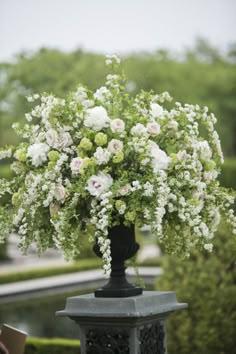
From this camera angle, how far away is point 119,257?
15.6 feet

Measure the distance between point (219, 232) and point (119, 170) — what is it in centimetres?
362

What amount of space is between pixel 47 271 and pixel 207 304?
12976 millimetres

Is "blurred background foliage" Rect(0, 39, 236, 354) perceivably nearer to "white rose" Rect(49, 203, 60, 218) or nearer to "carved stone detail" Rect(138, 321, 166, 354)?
"carved stone detail" Rect(138, 321, 166, 354)

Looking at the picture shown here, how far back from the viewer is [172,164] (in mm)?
4703

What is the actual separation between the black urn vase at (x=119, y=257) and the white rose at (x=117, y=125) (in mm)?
512

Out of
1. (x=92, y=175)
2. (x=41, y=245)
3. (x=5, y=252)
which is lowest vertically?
(x=41, y=245)

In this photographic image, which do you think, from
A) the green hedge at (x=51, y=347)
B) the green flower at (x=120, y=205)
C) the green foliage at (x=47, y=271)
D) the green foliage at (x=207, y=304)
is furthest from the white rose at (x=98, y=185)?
the green foliage at (x=47, y=271)

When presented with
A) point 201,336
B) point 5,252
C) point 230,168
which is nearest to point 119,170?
point 201,336

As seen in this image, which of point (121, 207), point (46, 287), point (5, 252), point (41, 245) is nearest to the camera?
point (121, 207)

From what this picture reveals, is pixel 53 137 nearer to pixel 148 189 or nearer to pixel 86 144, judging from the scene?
pixel 86 144

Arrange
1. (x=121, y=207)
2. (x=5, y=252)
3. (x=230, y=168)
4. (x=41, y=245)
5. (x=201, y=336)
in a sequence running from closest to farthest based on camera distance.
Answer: (x=121, y=207) → (x=41, y=245) → (x=201, y=336) → (x=5, y=252) → (x=230, y=168)

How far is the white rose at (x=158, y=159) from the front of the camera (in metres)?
4.63

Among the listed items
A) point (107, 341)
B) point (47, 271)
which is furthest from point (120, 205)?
point (47, 271)

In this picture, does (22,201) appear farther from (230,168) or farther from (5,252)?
(230,168)
